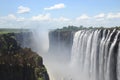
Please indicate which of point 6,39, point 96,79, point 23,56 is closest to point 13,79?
point 23,56

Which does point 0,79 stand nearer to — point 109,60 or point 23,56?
point 23,56

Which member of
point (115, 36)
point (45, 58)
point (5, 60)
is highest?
point (115, 36)

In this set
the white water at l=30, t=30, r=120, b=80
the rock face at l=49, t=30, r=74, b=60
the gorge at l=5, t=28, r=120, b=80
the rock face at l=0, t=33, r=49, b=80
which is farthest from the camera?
the rock face at l=49, t=30, r=74, b=60

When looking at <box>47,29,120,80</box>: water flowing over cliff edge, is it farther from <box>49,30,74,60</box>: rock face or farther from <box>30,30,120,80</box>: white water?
<box>49,30,74,60</box>: rock face

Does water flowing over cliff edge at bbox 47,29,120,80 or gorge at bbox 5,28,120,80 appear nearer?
water flowing over cliff edge at bbox 47,29,120,80

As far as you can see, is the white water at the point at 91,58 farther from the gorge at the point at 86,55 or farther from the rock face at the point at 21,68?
the rock face at the point at 21,68

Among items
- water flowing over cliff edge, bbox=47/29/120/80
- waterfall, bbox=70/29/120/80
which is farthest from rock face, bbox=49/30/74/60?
waterfall, bbox=70/29/120/80

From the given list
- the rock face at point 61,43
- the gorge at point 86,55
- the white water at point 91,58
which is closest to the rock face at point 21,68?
the white water at point 91,58

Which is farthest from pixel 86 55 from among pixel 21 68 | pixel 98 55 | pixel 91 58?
pixel 21 68
